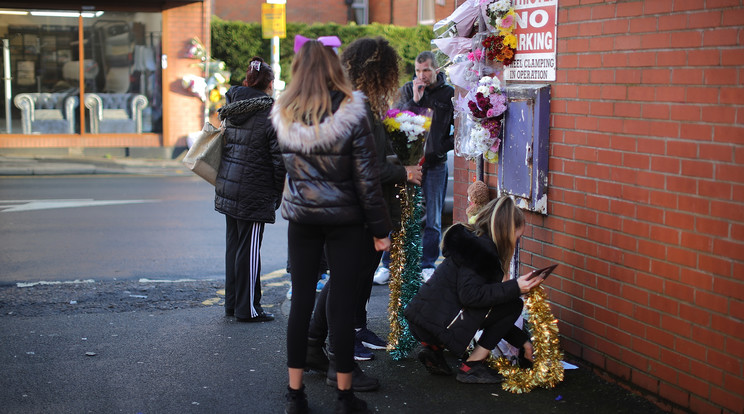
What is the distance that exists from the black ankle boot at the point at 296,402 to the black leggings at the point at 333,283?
136 millimetres

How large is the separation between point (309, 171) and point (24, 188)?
11.4 m

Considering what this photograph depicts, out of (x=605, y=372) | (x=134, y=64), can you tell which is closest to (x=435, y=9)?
(x=134, y=64)

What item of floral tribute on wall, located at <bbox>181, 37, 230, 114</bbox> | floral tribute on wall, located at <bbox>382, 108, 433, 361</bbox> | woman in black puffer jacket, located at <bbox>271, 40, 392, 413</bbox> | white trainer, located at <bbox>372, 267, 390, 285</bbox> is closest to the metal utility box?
floral tribute on wall, located at <bbox>382, 108, 433, 361</bbox>

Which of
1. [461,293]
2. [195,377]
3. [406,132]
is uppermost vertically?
[406,132]

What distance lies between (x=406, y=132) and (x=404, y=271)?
0.86m

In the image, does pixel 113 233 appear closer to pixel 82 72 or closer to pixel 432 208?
pixel 432 208

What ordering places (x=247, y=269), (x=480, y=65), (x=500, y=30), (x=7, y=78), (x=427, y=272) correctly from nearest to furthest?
(x=500, y=30), (x=480, y=65), (x=247, y=269), (x=427, y=272), (x=7, y=78)

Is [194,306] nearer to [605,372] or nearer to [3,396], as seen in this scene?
[3,396]

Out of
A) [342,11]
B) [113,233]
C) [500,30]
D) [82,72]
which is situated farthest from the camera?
[342,11]

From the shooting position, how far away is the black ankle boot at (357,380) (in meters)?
4.79

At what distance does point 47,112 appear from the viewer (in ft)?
61.8

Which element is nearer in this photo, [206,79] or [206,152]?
[206,152]

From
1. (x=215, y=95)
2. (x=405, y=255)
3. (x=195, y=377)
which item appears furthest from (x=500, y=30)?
(x=215, y=95)

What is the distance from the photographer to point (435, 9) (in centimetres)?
2391
